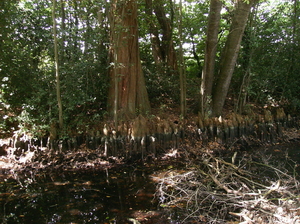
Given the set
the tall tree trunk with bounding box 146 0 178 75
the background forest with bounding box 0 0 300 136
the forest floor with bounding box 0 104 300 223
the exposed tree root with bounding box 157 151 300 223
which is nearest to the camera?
the exposed tree root with bounding box 157 151 300 223

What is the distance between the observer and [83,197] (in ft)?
14.9

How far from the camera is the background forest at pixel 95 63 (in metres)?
6.57

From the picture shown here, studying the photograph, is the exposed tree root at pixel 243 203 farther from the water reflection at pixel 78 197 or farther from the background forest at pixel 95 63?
the background forest at pixel 95 63

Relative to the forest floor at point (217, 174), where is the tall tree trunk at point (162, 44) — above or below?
above

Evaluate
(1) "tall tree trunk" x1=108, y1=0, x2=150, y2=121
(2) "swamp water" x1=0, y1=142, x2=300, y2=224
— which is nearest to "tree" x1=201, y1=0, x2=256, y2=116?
(1) "tall tree trunk" x1=108, y1=0, x2=150, y2=121

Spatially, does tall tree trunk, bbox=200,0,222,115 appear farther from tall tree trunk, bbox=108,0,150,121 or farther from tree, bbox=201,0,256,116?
tall tree trunk, bbox=108,0,150,121

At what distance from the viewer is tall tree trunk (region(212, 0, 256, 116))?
7995 millimetres

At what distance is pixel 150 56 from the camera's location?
10695mm

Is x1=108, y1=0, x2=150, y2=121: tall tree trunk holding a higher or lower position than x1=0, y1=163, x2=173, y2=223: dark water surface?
higher

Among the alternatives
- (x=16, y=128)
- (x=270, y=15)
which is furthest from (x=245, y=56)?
(x=16, y=128)

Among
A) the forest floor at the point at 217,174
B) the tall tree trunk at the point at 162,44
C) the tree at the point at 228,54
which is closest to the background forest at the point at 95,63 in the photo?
the tall tree trunk at the point at 162,44

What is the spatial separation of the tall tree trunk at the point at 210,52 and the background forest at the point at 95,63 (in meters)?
0.11

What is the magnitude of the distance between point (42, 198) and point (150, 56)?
25.2 feet

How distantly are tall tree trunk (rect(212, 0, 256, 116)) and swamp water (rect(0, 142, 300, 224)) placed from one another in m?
3.29
